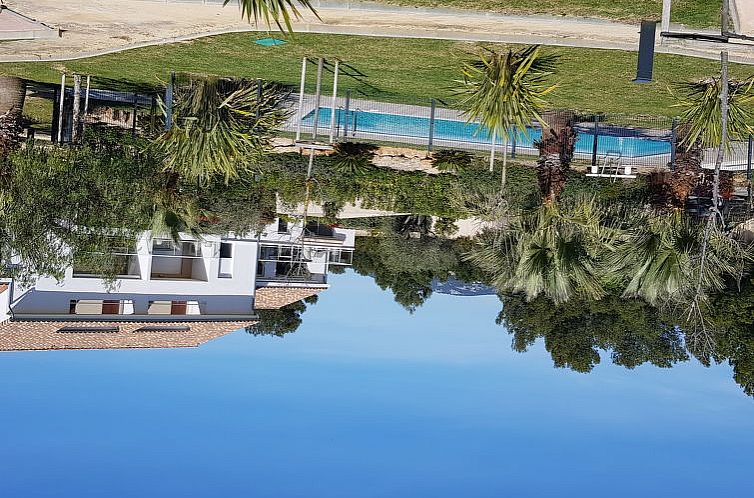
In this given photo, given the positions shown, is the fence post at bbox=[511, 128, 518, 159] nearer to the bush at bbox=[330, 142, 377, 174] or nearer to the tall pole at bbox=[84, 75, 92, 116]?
the bush at bbox=[330, 142, 377, 174]

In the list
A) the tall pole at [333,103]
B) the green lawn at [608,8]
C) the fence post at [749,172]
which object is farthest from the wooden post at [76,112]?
the fence post at [749,172]

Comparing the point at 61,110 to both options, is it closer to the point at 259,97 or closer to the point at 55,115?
the point at 55,115

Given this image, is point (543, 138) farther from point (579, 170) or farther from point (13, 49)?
point (13, 49)

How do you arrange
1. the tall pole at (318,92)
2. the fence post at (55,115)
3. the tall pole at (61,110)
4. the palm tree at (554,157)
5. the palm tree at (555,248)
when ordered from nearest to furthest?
the tall pole at (318,92)
the palm tree at (555,248)
the tall pole at (61,110)
the fence post at (55,115)
the palm tree at (554,157)

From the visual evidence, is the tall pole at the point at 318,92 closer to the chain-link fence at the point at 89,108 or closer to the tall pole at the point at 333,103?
the tall pole at the point at 333,103

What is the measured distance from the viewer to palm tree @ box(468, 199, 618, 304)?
57.7 ft

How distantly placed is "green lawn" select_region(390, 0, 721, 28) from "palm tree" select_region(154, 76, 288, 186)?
4247 millimetres

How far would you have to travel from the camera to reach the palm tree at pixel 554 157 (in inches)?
745

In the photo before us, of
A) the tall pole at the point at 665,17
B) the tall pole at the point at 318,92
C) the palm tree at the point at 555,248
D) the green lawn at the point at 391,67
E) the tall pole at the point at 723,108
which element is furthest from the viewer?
the palm tree at the point at 555,248

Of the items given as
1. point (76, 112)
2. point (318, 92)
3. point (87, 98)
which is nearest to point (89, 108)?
point (76, 112)

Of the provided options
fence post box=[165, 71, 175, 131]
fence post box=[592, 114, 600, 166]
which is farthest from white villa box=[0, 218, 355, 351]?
fence post box=[592, 114, 600, 166]

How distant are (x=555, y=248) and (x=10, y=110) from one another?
1240cm

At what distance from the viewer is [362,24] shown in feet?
51.7

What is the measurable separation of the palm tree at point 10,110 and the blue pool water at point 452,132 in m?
6.37
